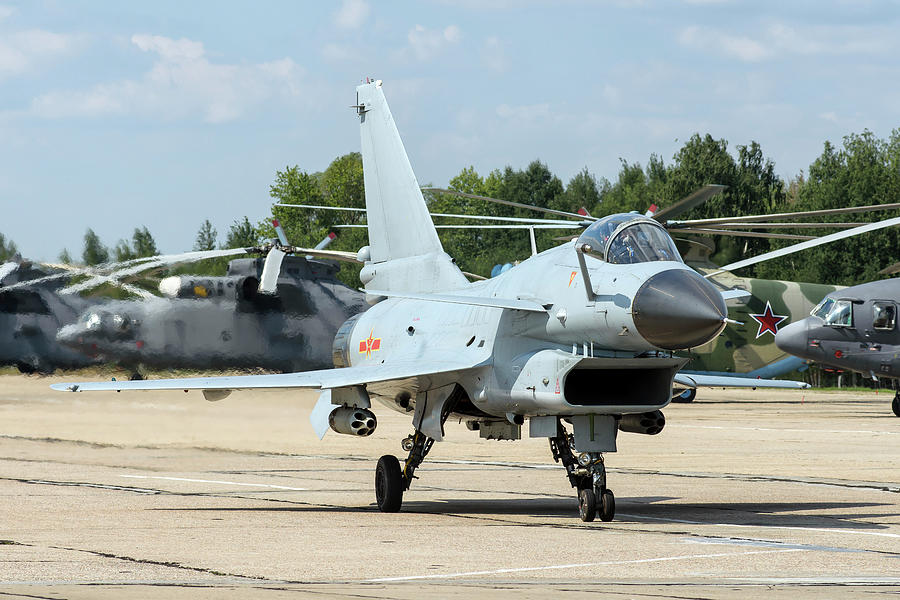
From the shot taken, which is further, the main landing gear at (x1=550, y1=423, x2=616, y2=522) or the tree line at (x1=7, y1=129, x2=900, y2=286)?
the tree line at (x1=7, y1=129, x2=900, y2=286)

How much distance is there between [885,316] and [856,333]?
0.95 m

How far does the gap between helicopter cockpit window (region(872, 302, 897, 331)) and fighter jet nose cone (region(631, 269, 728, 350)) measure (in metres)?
24.1

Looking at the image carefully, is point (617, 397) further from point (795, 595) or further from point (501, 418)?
point (795, 595)

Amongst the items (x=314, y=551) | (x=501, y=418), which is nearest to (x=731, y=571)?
(x=314, y=551)

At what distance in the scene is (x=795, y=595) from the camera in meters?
8.54

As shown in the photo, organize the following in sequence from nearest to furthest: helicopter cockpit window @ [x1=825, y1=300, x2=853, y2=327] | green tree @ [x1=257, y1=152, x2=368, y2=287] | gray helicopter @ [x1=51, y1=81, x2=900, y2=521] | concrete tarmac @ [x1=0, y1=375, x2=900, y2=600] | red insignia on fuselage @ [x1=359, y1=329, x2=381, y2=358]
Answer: concrete tarmac @ [x1=0, y1=375, x2=900, y2=600], gray helicopter @ [x1=51, y1=81, x2=900, y2=521], red insignia on fuselage @ [x1=359, y1=329, x2=381, y2=358], helicopter cockpit window @ [x1=825, y1=300, x2=853, y2=327], green tree @ [x1=257, y1=152, x2=368, y2=287]

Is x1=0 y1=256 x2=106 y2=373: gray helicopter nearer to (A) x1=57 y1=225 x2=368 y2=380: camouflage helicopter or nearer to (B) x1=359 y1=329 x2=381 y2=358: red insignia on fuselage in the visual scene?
(A) x1=57 y1=225 x2=368 y2=380: camouflage helicopter

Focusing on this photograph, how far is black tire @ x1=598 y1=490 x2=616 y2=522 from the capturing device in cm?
1373

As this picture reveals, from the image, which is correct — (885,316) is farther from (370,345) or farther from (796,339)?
(370,345)

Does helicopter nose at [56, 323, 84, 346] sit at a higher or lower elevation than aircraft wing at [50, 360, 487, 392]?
lower

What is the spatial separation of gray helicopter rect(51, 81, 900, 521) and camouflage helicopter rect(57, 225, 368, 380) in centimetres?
1877

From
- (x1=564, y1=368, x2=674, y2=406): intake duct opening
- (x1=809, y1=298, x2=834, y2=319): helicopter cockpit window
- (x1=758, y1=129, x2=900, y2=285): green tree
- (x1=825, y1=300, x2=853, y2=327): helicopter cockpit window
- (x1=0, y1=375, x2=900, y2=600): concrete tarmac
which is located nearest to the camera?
(x1=0, y1=375, x2=900, y2=600): concrete tarmac

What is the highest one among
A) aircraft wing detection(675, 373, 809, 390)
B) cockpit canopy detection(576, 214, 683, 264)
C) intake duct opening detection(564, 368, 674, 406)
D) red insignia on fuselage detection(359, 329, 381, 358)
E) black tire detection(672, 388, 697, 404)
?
cockpit canopy detection(576, 214, 683, 264)

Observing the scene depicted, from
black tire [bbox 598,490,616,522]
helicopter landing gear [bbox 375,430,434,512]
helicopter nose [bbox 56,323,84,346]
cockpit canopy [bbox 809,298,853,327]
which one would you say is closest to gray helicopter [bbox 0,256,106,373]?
helicopter nose [bbox 56,323,84,346]
